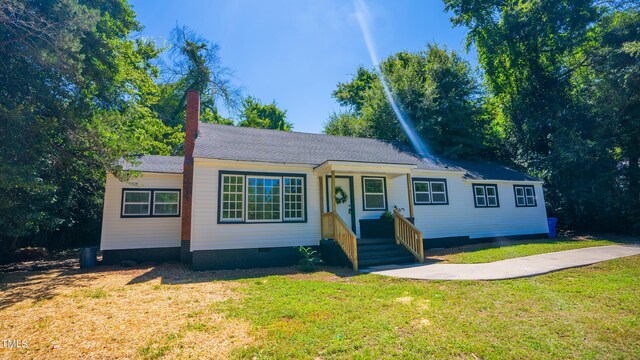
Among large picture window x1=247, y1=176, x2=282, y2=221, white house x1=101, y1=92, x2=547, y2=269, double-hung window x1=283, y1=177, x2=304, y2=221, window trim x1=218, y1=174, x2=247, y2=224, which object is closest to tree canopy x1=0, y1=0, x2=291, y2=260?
white house x1=101, y1=92, x2=547, y2=269

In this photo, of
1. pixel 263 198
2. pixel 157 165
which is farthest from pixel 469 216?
pixel 157 165

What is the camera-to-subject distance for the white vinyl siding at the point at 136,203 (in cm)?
1126

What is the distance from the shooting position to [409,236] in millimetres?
10250

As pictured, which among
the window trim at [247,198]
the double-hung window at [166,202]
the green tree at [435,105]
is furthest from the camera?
the green tree at [435,105]

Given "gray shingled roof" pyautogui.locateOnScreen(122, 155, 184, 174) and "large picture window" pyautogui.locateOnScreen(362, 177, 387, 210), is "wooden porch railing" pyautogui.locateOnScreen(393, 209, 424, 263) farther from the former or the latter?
"gray shingled roof" pyautogui.locateOnScreen(122, 155, 184, 174)

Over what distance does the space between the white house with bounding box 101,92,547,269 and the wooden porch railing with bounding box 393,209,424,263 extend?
0.04 meters

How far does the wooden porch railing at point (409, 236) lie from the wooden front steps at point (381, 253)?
0.18 m

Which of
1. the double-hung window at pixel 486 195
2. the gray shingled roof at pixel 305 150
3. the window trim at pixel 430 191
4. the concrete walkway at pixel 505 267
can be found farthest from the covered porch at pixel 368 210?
the double-hung window at pixel 486 195

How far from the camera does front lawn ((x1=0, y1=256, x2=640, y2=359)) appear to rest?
3.68 meters

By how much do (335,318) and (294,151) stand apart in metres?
8.21

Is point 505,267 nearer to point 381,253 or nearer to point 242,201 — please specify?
point 381,253

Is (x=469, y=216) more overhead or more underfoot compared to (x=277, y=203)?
more underfoot

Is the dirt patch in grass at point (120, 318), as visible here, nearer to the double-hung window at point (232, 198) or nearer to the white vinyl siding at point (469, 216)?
the double-hung window at point (232, 198)

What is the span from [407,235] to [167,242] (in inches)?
358
